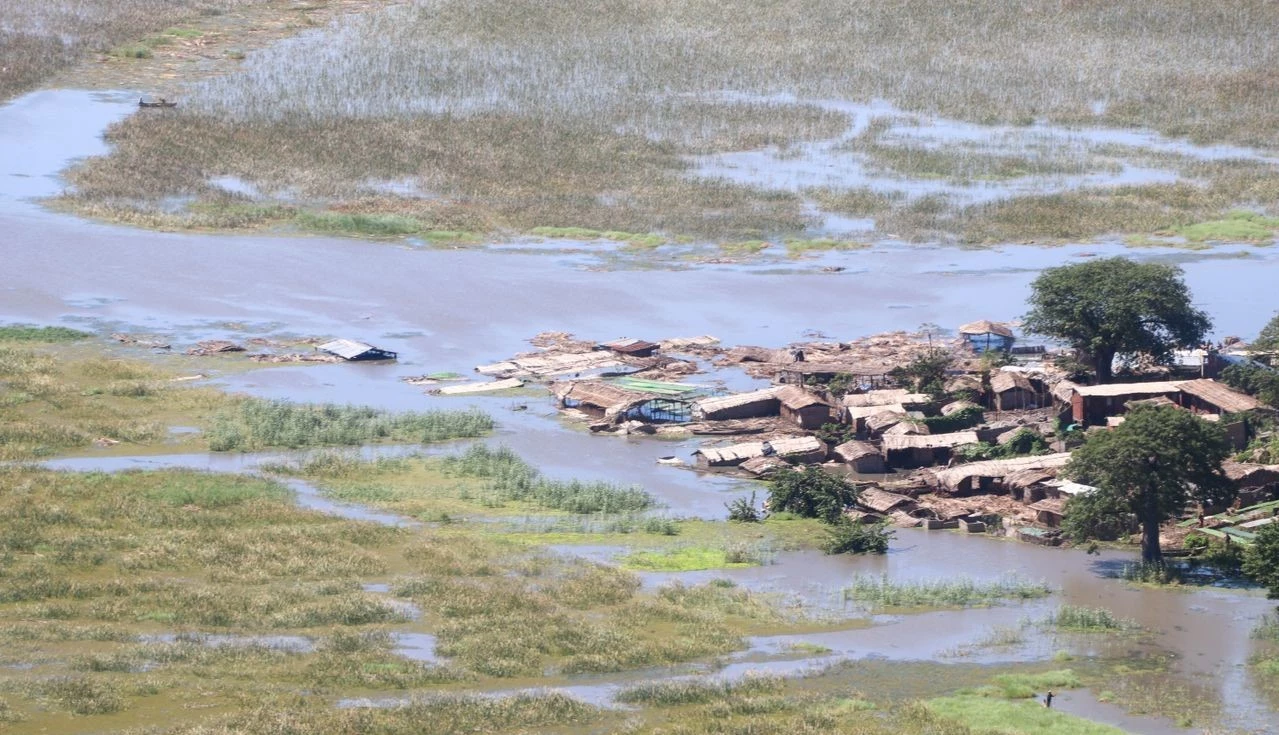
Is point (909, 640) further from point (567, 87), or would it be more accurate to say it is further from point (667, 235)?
point (567, 87)

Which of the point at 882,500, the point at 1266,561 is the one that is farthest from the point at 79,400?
the point at 1266,561

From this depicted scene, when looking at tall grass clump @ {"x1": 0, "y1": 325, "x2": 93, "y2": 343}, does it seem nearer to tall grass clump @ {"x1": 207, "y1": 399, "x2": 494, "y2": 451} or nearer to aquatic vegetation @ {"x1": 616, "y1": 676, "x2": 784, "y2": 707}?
tall grass clump @ {"x1": 207, "y1": 399, "x2": 494, "y2": 451}

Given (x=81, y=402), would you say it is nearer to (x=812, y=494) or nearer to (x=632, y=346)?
(x=632, y=346)

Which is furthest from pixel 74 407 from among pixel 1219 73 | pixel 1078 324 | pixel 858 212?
pixel 1219 73

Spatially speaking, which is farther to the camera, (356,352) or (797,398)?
(356,352)

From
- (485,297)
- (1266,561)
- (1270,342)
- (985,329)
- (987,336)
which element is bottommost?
(1266,561)

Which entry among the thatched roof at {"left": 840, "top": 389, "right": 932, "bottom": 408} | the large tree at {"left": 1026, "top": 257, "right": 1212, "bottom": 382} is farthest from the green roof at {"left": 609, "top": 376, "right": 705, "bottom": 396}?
the large tree at {"left": 1026, "top": 257, "right": 1212, "bottom": 382}
